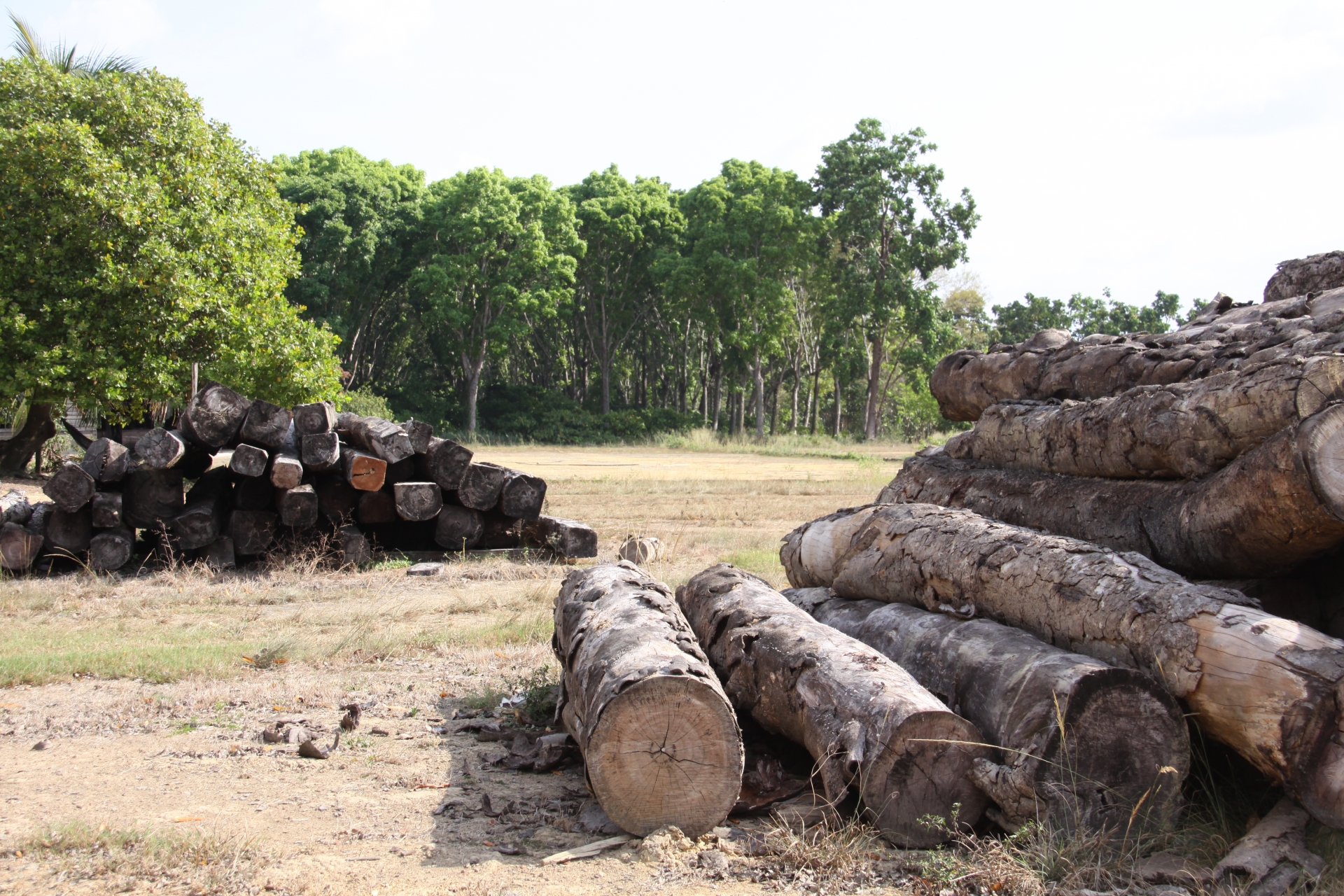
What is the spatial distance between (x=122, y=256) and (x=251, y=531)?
798 cm

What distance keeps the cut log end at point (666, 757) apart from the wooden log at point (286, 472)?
700 cm

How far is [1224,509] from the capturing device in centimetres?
468

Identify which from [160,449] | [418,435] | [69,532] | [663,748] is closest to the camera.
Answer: [663,748]

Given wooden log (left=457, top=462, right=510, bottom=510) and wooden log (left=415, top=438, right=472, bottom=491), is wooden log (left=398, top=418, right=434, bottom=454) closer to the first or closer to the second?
wooden log (left=415, top=438, right=472, bottom=491)

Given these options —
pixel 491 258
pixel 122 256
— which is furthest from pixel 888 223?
pixel 122 256

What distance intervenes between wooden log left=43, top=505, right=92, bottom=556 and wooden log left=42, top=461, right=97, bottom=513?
31 centimetres

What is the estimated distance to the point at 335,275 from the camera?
41.2m

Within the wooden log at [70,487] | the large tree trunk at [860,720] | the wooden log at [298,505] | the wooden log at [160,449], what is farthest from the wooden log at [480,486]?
the large tree trunk at [860,720]

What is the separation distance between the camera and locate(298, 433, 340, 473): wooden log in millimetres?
10023

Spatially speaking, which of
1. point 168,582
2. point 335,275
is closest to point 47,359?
→ point 168,582

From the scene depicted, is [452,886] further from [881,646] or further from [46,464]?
[46,464]

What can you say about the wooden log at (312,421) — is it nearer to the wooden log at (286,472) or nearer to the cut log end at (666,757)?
the wooden log at (286,472)

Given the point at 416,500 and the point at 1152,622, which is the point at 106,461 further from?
the point at 1152,622

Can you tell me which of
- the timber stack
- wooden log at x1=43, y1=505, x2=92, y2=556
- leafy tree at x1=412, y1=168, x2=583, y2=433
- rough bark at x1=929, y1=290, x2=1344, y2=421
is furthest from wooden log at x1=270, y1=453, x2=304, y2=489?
leafy tree at x1=412, y1=168, x2=583, y2=433
